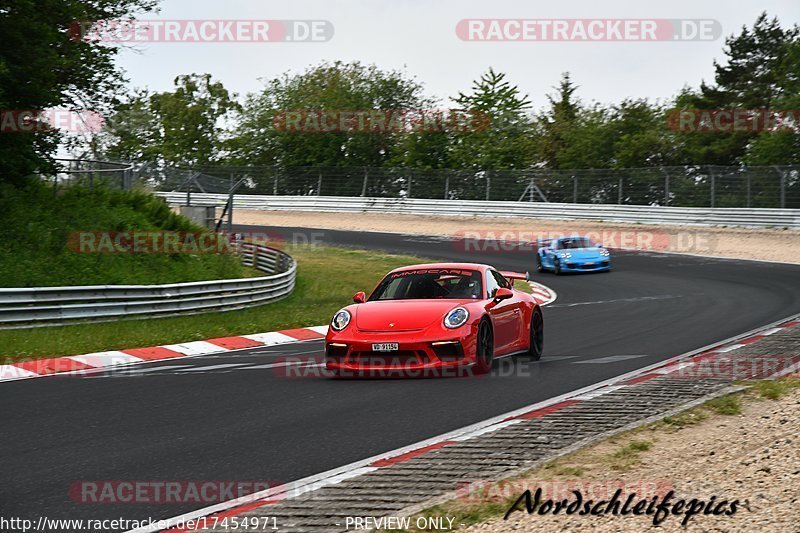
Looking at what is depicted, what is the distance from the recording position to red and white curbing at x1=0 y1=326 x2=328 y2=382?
1276cm

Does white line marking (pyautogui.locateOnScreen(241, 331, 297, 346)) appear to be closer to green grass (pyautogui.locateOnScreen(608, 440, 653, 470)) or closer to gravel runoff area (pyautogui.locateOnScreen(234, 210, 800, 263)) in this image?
green grass (pyautogui.locateOnScreen(608, 440, 653, 470))

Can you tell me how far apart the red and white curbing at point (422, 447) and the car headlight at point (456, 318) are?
1447 millimetres

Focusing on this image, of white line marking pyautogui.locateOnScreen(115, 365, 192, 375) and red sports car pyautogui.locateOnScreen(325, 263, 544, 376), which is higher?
red sports car pyautogui.locateOnScreen(325, 263, 544, 376)

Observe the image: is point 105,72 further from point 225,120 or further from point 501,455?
point 225,120

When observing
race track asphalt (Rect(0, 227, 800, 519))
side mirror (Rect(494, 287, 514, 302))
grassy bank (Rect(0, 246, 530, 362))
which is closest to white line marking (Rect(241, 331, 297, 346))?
grassy bank (Rect(0, 246, 530, 362))

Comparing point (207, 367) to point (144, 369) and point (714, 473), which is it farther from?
point (714, 473)

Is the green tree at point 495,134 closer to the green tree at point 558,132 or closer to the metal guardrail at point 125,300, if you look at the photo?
the green tree at point 558,132

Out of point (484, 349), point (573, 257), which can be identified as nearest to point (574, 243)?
point (573, 257)

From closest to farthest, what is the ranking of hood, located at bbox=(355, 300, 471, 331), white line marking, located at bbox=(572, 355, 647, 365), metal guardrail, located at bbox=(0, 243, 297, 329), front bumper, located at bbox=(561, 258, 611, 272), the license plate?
1. the license plate
2. hood, located at bbox=(355, 300, 471, 331)
3. white line marking, located at bbox=(572, 355, 647, 365)
4. metal guardrail, located at bbox=(0, 243, 297, 329)
5. front bumper, located at bbox=(561, 258, 611, 272)

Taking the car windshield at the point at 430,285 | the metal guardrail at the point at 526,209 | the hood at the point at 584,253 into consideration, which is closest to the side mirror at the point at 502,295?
the car windshield at the point at 430,285

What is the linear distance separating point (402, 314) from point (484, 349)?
3.13 feet

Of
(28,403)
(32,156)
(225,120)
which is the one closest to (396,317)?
(28,403)

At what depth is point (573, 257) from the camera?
31250 mm

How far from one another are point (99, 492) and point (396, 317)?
5226mm
